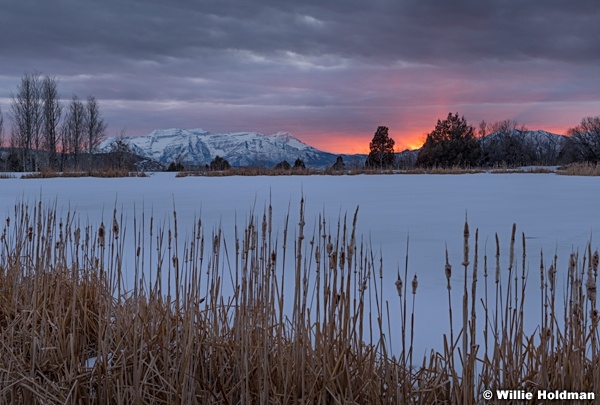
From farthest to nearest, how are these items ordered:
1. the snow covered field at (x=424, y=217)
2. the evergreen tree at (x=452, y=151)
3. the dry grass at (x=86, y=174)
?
the evergreen tree at (x=452, y=151)
the dry grass at (x=86, y=174)
the snow covered field at (x=424, y=217)

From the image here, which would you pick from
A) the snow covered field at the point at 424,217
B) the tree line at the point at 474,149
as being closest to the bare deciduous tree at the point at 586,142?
the tree line at the point at 474,149

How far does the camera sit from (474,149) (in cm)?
2986

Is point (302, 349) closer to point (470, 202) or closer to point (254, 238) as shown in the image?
point (254, 238)

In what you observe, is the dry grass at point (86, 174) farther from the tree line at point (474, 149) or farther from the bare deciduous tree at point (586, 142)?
the bare deciduous tree at point (586, 142)

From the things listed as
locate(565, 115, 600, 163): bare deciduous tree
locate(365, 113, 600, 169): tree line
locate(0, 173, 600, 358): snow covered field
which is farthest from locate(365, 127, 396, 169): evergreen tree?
locate(0, 173, 600, 358): snow covered field

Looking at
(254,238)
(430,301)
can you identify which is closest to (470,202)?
(430,301)

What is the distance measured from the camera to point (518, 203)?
22.3ft

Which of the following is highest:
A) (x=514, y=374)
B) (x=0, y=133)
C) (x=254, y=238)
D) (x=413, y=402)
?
(x=0, y=133)

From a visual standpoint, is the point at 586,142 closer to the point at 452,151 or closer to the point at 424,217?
the point at 452,151

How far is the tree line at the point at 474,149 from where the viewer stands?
97.2 ft

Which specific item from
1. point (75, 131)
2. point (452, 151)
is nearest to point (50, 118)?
point (75, 131)

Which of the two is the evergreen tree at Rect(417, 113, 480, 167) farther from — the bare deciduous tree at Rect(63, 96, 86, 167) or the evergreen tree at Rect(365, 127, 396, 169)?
the bare deciduous tree at Rect(63, 96, 86, 167)

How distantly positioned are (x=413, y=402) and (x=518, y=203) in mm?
5712

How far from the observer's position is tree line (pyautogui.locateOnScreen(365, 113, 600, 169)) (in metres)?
29.6
